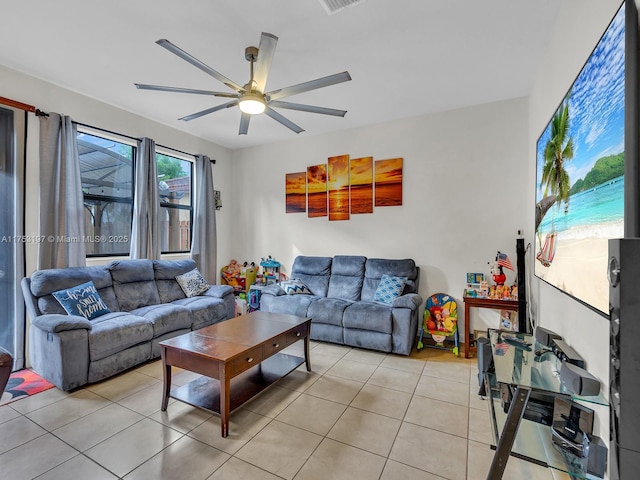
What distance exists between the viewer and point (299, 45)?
2.49 metres

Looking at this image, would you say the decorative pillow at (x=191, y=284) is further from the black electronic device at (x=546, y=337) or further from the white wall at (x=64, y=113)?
the black electronic device at (x=546, y=337)

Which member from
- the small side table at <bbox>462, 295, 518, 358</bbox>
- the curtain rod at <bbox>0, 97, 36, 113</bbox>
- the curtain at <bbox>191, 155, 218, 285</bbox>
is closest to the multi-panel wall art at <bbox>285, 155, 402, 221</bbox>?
the curtain at <bbox>191, 155, 218, 285</bbox>

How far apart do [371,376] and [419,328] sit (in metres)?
1.21

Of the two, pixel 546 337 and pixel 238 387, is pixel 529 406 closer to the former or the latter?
pixel 546 337

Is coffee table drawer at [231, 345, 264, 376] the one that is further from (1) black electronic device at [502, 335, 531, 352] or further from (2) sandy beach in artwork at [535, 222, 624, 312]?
(2) sandy beach in artwork at [535, 222, 624, 312]

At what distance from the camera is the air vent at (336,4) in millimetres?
1987

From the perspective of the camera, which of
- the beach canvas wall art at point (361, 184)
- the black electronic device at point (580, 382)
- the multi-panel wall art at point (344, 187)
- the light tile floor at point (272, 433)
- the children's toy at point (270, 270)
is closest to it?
the black electronic device at point (580, 382)

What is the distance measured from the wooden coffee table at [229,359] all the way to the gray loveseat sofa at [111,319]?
797 mm

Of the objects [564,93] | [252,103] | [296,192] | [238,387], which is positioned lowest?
[238,387]

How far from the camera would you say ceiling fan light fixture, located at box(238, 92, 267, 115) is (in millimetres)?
2342

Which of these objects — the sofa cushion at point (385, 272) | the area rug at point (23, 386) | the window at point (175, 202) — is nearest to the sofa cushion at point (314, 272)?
the sofa cushion at point (385, 272)

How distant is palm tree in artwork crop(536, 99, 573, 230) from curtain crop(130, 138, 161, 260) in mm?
4133

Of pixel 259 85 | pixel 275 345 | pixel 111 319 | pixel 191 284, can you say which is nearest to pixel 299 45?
pixel 259 85

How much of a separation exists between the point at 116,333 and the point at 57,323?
1.42 ft
